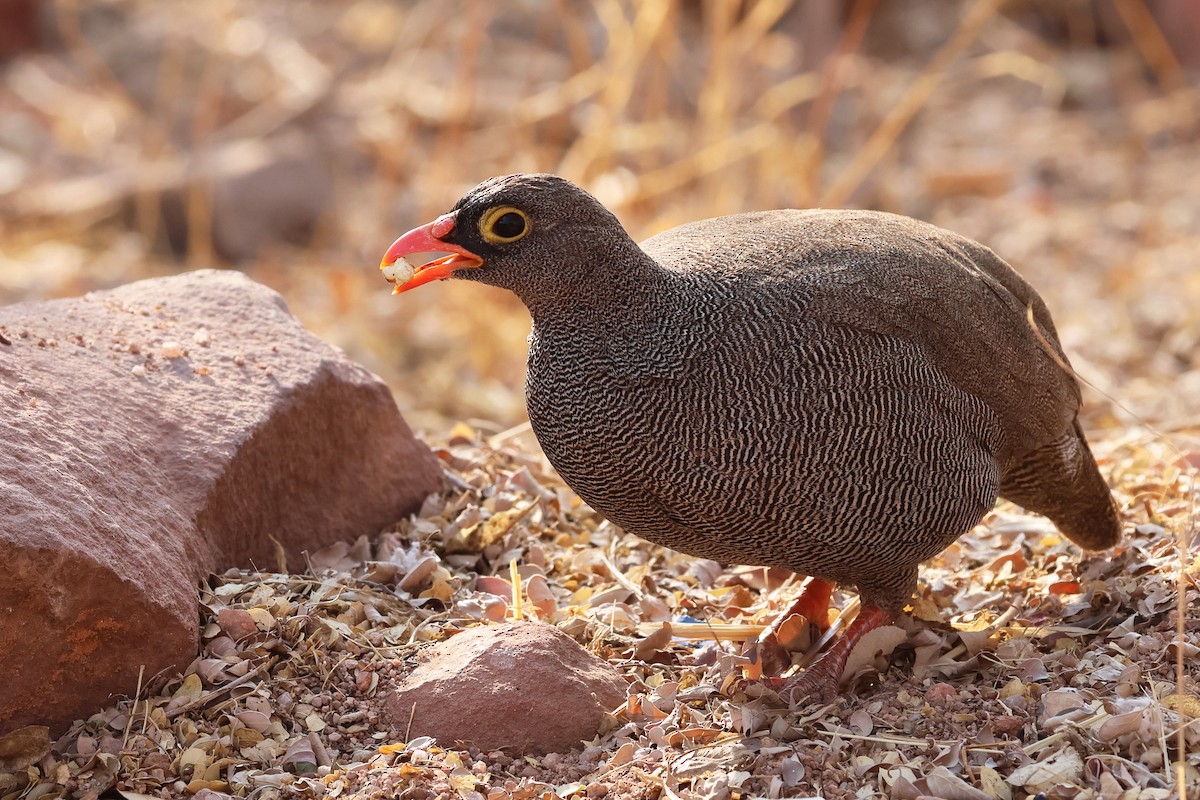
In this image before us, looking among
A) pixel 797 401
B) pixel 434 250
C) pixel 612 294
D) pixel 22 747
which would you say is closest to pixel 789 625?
pixel 797 401

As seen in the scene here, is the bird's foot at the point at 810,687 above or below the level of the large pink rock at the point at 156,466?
below

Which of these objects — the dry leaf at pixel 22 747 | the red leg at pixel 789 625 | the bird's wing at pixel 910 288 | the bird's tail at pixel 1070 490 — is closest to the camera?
the dry leaf at pixel 22 747

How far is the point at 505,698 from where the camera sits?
130 inches

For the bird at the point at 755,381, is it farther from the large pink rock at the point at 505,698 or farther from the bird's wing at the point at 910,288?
the large pink rock at the point at 505,698

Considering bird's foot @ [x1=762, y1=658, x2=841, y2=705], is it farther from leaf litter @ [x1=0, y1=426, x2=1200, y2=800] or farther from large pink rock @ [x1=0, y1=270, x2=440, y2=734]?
large pink rock @ [x1=0, y1=270, x2=440, y2=734]

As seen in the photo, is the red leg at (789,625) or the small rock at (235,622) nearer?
the small rock at (235,622)

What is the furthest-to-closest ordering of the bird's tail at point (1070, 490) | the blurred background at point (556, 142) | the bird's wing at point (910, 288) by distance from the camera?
the blurred background at point (556, 142) → the bird's tail at point (1070, 490) → the bird's wing at point (910, 288)

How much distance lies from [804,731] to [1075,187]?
7.21 m

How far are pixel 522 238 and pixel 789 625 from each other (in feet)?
4.55

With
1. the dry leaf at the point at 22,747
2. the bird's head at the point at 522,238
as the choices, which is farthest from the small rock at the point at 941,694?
the dry leaf at the point at 22,747

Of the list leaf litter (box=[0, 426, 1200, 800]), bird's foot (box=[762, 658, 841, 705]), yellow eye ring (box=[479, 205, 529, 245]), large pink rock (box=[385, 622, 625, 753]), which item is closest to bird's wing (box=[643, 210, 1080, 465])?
yellow eye ring (box=[479, 205, 529, 245])

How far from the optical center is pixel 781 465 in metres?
3.29

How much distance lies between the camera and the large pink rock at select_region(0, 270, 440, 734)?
10.1 feet

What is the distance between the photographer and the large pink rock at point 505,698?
3312mm
